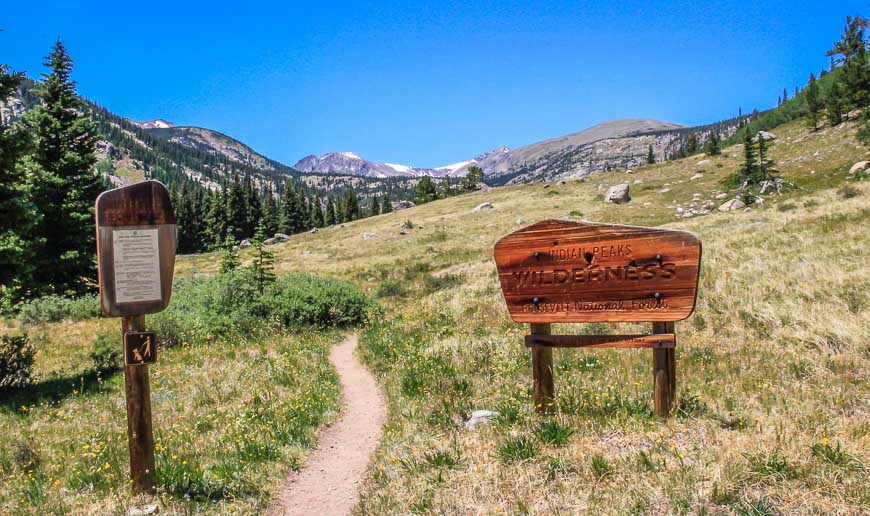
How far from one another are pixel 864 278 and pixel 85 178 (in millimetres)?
28298

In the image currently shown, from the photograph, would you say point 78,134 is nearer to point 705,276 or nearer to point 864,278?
point 705,276

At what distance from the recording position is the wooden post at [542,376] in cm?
585

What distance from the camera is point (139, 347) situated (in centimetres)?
475

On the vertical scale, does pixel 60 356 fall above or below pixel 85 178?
below

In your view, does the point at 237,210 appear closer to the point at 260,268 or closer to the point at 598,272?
the point at 260,268

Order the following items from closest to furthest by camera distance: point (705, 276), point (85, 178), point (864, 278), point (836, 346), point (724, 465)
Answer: point (724, 465) < point (836, 346) < point (864, 278) < point (705, 276) < point (85, 178)

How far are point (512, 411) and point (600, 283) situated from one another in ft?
6.24

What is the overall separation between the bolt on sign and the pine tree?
21665mm

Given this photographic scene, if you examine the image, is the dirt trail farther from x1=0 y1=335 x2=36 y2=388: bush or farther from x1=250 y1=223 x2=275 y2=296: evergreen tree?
x1=250 y1=223 x2=275 y2=296: evergreen tree

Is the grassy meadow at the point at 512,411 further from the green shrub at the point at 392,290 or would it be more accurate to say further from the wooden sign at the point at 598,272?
the green shrub at the point at 392,290

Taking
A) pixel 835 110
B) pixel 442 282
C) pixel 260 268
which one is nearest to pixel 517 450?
pixel 260 268

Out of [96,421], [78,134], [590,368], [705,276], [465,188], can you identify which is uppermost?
[465,188]

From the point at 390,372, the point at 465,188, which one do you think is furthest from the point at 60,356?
the point at 465,188

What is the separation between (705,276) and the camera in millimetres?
12875
